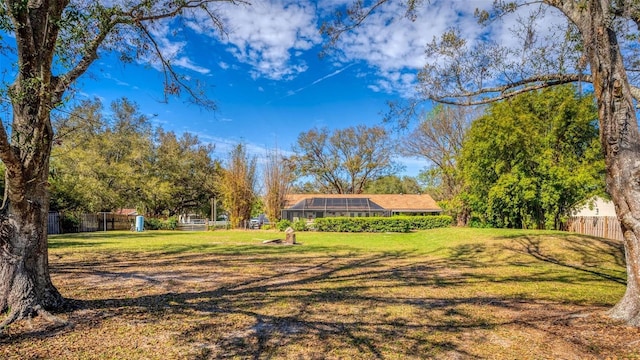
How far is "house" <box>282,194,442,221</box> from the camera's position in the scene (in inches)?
1246

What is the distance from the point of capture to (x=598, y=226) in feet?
51.1

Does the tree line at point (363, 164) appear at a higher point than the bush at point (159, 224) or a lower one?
higher

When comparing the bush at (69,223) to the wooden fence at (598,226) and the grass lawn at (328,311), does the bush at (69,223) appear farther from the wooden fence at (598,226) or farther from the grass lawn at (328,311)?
the wooden fence at (598,226)

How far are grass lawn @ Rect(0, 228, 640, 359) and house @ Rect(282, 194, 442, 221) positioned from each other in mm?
21885

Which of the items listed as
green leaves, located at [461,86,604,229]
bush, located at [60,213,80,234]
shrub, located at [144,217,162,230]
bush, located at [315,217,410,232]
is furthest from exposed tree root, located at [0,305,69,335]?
shrub, located at [144,217,162,230]

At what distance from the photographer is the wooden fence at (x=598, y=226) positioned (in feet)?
47.7

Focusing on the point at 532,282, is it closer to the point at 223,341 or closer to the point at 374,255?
the point at 374,255

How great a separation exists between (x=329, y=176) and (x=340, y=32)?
3534cm

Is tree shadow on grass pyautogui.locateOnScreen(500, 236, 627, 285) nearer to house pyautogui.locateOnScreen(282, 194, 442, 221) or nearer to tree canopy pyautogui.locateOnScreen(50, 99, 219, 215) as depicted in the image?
house pyautogui.locateOnScreen(282, 194, 442, 221)

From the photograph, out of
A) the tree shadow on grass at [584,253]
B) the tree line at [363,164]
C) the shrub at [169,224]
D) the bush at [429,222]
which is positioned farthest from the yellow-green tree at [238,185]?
the tree shadow on grass at [584,253]

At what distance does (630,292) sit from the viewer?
169 inches

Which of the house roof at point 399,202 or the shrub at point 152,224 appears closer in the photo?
the shrub at point 152,224

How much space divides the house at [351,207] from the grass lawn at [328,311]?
21.9 m

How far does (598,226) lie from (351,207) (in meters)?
19.1
